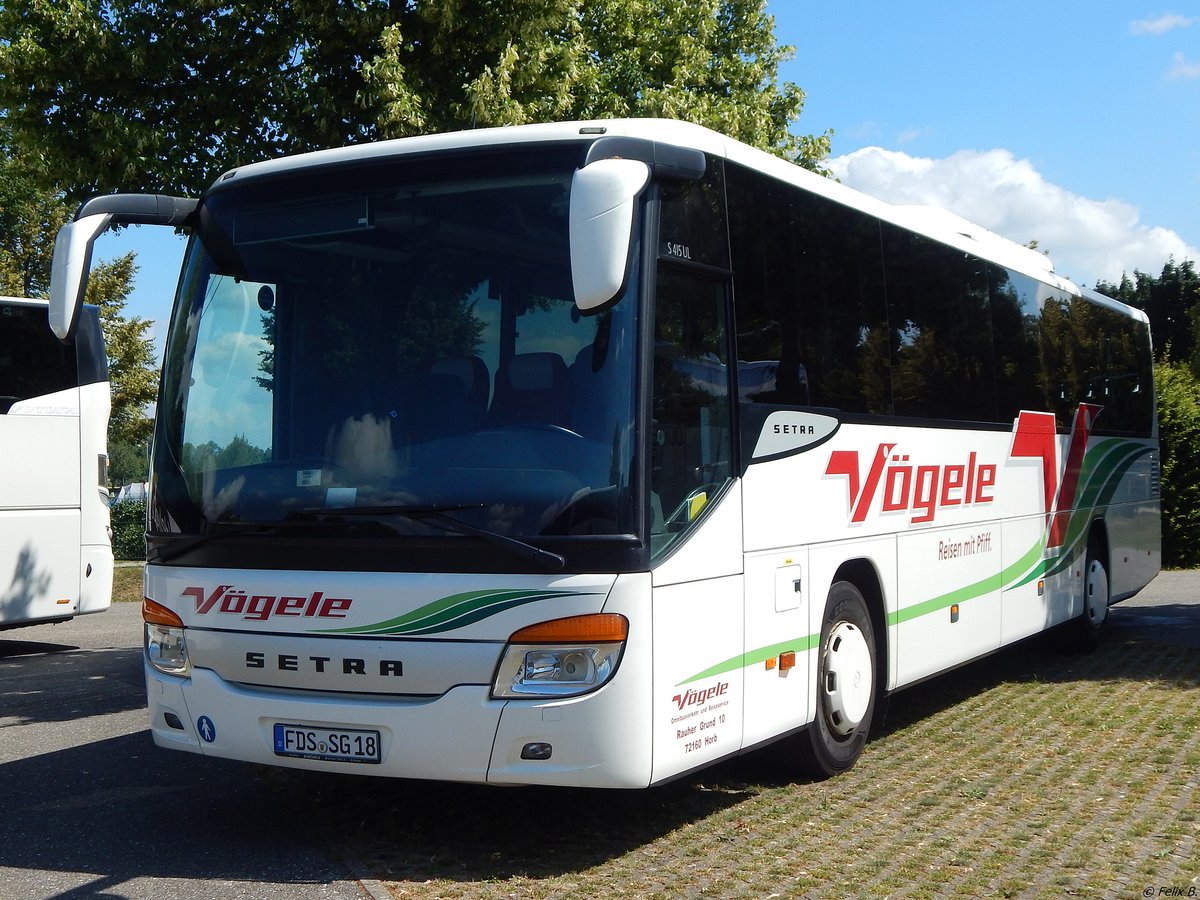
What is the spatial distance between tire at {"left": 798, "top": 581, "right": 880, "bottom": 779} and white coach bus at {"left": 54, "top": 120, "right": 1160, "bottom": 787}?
2 cm

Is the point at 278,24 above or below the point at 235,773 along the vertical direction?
above

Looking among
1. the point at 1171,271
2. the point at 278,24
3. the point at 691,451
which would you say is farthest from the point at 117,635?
the point at 1171,271

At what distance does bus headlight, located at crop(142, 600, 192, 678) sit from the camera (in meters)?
6.24

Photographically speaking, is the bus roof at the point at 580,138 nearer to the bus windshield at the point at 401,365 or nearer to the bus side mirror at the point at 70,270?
the bus windshield at the point at 401,365

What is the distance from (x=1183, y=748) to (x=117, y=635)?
486 inches

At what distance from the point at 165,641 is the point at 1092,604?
9.08 m

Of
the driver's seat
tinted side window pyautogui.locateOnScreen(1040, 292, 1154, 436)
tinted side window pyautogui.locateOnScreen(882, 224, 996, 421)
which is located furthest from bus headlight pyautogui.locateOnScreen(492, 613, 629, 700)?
tinted side window pyautogui.locateOnScreen(1040, 292, 1154, 436)

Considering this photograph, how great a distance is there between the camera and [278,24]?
11133 mm

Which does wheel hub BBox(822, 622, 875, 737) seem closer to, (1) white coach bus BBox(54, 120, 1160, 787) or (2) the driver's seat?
(1) white coach bus BBox(54, 120, 1160, 787)

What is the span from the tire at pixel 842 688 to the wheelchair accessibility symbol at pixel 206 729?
9.83 feet

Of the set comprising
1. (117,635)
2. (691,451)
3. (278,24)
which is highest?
(278,24)

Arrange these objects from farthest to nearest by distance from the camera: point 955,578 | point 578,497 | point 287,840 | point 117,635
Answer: point 117,635, point 955,578, point 287,840, point 578,497

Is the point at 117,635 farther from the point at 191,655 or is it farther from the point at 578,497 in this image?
the point at 578,497

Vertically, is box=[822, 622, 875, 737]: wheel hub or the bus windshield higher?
the bus windshield
